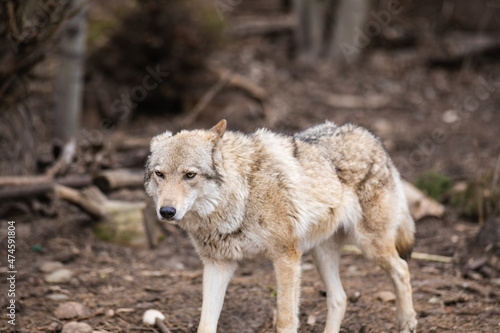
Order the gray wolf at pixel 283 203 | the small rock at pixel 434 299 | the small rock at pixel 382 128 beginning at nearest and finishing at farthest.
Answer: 1. the gray wolf at pixel 283 203
2. the small rock at pixel 434 299
3. the small rock at pixel 382 128

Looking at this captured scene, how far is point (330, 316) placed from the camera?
14.8 ft

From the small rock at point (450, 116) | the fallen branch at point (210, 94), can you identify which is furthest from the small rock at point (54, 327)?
the small rock at point (450, 116)

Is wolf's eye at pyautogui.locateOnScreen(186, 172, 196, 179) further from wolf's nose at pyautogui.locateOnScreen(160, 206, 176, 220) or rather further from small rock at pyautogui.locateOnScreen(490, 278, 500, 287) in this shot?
small rock at pyautogui.locateOnScreen(490, 278, 500, 287)

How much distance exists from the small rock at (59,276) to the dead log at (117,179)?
5.00 ft

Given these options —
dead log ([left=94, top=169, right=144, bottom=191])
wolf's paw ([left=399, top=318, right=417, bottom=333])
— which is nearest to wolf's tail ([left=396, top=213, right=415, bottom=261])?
wolf's paw ([left=399, top=318, right=417, bottom=333])

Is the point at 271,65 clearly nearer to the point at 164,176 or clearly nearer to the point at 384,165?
the point at 384,165

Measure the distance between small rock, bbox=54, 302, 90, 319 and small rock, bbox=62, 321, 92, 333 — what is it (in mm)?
214

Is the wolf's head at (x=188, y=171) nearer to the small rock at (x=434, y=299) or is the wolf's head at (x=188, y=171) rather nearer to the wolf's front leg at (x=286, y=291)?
the wolf's front leg at (x=286, y=291)

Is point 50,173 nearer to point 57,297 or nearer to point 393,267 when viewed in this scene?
point 57,297

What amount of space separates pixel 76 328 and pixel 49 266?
4.56ft

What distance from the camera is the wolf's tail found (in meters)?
4.83

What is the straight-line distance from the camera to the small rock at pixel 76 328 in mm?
4258

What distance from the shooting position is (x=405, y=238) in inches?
192

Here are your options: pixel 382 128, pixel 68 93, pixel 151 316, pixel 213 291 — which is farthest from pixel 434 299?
pixel 68 93
